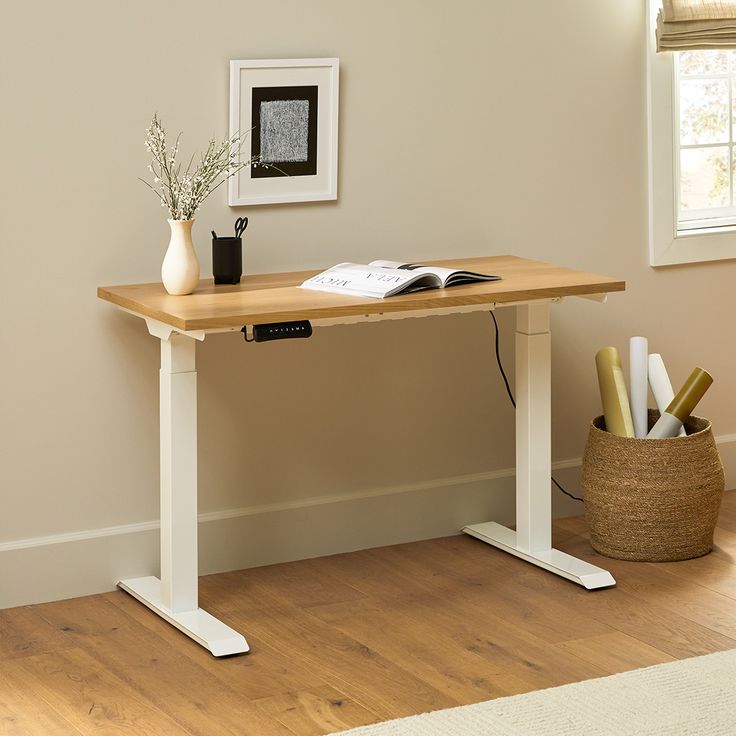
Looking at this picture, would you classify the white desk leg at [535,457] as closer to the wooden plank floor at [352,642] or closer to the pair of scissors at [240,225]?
the wooden plank floor at [352,642]

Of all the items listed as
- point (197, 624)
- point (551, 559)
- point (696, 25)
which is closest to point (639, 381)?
point (551, 559)

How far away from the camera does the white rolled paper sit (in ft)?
13.0

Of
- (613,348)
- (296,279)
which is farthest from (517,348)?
(296,279)

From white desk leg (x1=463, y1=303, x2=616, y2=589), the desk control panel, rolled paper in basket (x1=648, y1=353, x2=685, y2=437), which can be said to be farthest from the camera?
rolled paper in basket (x1=648, y1=353, x2=685, y2=437)

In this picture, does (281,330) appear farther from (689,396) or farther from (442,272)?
(689,396)

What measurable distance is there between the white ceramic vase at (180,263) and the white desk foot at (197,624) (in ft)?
2.71

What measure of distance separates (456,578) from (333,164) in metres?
1.24

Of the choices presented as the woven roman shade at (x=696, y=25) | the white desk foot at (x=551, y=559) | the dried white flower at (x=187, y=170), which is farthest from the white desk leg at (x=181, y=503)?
the woven roman shade at (x=696, y=25)

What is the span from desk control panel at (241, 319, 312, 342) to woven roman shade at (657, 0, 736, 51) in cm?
179

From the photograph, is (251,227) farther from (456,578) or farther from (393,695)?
(393,695)

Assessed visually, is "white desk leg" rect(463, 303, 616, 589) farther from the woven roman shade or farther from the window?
the woven roman shade

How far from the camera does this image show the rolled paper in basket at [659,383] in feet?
13.2

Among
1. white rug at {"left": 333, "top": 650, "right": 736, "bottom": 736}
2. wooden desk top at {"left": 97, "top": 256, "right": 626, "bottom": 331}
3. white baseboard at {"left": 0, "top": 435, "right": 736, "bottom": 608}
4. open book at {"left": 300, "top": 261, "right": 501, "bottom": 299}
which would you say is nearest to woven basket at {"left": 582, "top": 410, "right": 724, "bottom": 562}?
white baseboard at {"left": 0, "top": 435, "right": 736, "bottom": 608}

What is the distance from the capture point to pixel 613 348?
157 inches
